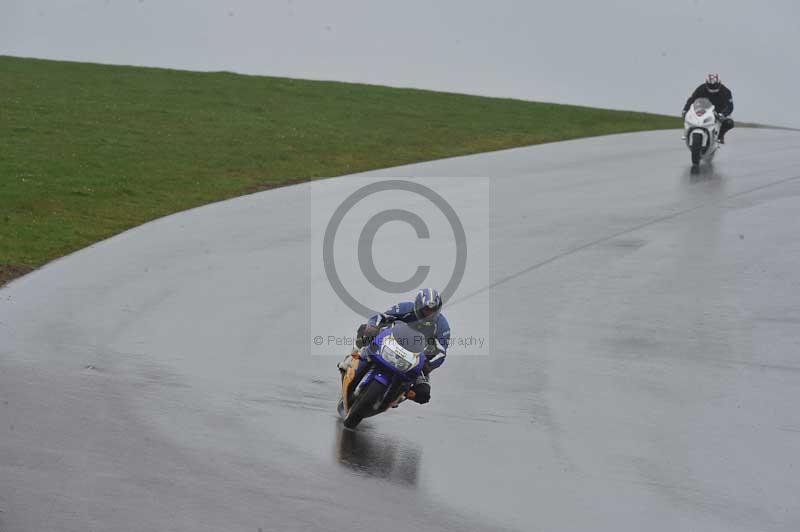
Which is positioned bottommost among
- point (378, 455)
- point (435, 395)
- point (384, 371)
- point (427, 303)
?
point (378, 455)

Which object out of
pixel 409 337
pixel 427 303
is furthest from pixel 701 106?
pixel 409 337

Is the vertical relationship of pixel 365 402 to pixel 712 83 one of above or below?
below

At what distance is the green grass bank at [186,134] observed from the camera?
2417 centimetres

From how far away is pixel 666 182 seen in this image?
28.7 meters

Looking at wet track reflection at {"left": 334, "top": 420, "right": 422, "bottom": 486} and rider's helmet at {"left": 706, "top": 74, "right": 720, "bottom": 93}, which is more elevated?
rider's helmet at {"left": 706, "top": 74, "right": 720, "bottom": 93}

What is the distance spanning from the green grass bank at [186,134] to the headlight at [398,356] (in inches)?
344

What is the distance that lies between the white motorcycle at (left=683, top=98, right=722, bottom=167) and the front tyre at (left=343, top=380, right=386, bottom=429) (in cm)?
1890

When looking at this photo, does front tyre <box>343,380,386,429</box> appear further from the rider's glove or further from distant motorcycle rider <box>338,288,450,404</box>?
the rider's glove

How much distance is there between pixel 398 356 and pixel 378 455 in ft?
3.40

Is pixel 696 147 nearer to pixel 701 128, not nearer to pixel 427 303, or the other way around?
pixel 701 128

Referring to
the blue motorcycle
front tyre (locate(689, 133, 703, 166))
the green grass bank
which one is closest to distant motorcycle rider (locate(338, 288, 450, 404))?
the blue motorcycle

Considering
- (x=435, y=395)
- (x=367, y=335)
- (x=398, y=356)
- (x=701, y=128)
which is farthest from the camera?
(x=701, y=128)

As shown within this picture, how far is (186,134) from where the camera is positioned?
34.8 m

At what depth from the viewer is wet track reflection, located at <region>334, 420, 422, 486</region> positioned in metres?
10.5
